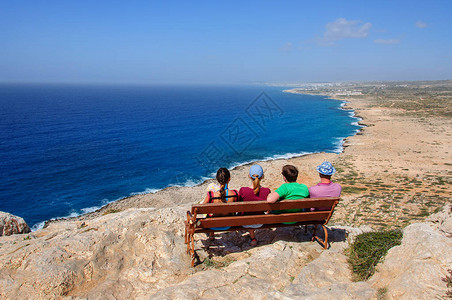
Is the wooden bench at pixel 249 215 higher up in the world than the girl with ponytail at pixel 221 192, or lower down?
lower down

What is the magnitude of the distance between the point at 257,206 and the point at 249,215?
0.38 metres

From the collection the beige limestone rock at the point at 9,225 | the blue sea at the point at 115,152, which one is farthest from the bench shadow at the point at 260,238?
the blue sea at the point at 115,152

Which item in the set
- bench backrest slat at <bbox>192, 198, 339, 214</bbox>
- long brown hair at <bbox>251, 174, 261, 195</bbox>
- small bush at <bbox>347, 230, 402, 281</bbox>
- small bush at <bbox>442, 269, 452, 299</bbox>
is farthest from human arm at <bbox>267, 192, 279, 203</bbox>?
small bush at <bbox>442, 269, 452, 299</bbox>

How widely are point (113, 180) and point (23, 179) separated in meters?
9.21

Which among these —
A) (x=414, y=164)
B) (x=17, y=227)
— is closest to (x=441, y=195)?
(x=414, y=164)

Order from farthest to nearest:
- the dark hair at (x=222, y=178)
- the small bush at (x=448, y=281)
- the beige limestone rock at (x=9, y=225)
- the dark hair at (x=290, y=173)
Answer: the beige limestone rock at (x=9, y=225) → the dark hair at (x=290, y=173) → the dark hair at (x=222, y=178) → the small bush at (x=448, y=281)

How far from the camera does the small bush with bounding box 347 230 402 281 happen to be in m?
4.79

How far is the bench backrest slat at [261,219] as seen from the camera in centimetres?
526

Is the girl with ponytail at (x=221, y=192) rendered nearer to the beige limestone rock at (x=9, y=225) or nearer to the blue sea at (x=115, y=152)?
the beige limestone rock at (x=9, y=225)

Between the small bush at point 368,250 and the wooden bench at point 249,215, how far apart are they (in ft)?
2.20

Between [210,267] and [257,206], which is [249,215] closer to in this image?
[257,206]

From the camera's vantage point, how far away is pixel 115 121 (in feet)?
211

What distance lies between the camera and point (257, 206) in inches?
207

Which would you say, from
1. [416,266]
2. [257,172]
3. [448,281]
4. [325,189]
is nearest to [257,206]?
[257,172]
